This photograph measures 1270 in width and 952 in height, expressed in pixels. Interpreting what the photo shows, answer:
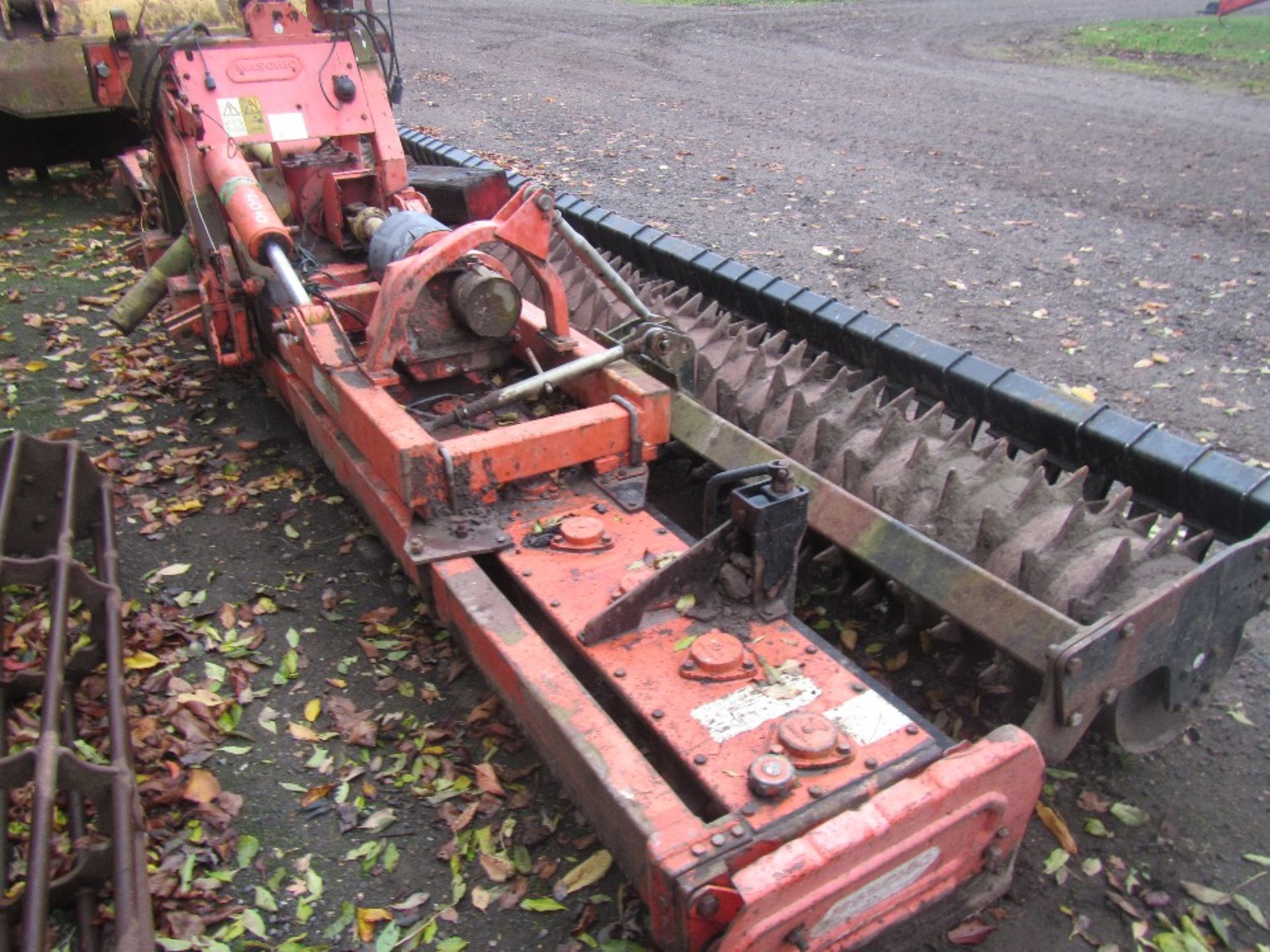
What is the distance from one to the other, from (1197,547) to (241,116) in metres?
4.60

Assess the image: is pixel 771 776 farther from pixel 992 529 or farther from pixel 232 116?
pixel 232 116

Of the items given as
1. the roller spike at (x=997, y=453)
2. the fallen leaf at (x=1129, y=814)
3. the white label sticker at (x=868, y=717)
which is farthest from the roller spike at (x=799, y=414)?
the fallen leaf at (x=1129, y=814)

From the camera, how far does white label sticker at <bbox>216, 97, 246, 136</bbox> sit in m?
5.18

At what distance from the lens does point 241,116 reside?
5219 millimetres

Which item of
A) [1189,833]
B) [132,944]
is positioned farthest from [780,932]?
[1189,833]

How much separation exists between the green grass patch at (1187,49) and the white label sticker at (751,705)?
14.6 meters

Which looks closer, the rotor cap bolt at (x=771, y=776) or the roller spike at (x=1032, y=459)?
the rotor cap bolt at (x=771, y=776)

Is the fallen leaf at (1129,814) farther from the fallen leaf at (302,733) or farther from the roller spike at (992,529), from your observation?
the fallen leaf at (302,733)

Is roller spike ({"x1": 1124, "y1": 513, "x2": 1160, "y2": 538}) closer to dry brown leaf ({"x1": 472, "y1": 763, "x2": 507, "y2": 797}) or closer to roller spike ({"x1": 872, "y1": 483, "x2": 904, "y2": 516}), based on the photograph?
roller spike ({"x1": 872, "y1": 483, "x2": 904, "y2": 516})

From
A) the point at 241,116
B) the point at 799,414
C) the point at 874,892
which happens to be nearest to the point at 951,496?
the point at 799,414

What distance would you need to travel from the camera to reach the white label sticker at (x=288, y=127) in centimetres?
527

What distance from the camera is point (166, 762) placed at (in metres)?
3.64

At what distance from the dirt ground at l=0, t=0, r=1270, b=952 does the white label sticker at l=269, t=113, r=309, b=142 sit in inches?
61.5

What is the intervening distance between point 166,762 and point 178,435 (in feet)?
8.75
